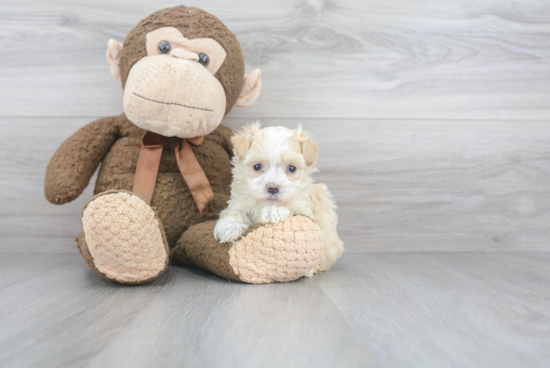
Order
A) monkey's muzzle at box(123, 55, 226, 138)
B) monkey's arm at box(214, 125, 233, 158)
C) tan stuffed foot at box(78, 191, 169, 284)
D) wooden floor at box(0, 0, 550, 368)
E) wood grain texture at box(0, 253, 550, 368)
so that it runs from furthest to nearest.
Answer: wooden floor at box(0, 0, 550, 368) → monkey's arm at box(214, 125, 233, 158) → monkey's muzzle at box(123, 55, 226, 138) → tan stuffed foot at box(78, 191, 169, 284) → wood grain texture at box(0, 253, 550, 368)

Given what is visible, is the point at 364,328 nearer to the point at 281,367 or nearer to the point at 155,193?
the point at 281,367

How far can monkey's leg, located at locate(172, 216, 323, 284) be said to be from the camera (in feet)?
2.56

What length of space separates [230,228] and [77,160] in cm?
42

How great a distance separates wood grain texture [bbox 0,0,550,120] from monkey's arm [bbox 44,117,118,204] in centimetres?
A: 23

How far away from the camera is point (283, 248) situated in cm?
78

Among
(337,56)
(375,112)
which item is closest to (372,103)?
(375,112)

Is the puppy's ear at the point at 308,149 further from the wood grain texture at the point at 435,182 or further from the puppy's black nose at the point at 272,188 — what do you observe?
the wood grain texture at the point at 435,182

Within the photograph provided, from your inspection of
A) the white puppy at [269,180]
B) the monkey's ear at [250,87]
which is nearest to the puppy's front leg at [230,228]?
the white puppy at [269,180]

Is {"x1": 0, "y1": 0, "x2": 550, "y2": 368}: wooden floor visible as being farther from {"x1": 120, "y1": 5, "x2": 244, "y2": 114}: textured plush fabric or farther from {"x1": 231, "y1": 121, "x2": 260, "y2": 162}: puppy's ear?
{"x1": 231, "y1": 121, "x2": 260, "y2": 162}: puppy's ear

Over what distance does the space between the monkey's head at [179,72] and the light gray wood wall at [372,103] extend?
26cm

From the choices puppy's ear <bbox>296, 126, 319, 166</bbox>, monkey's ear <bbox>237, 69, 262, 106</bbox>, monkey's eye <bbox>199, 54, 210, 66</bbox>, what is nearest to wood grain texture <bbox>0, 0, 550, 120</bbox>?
monkey's ear <bbox>237, 69, 262, 106</bbox>

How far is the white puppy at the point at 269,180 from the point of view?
2.64ft

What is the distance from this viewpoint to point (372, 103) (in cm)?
125

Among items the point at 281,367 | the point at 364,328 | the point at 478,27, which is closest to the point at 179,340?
the point at 281,367
